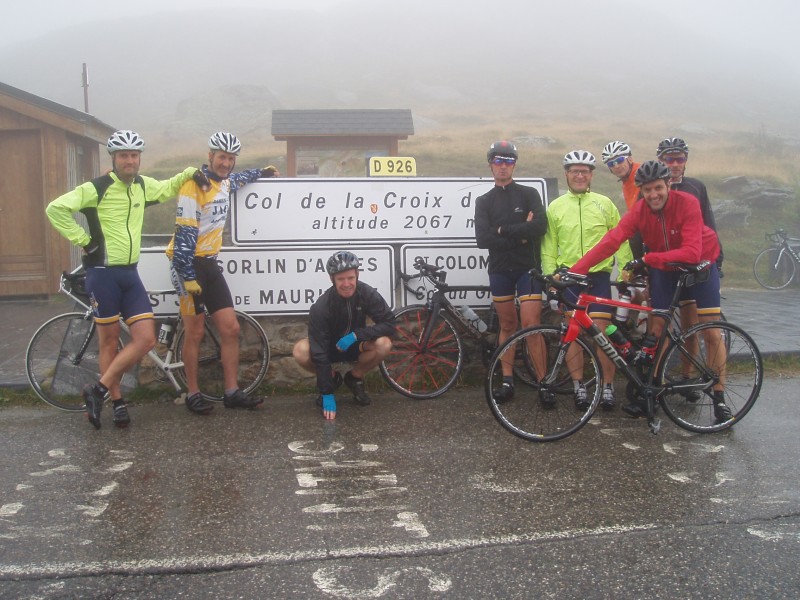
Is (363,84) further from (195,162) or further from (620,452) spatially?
(620,452)

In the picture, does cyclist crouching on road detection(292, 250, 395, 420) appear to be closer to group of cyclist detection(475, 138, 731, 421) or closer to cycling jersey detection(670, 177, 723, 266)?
group of cyclist detection(475, 138, 731, 421)

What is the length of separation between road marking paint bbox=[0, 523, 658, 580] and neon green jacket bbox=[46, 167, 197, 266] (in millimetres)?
2557

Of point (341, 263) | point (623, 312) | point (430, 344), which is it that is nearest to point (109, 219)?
point (341, 263)

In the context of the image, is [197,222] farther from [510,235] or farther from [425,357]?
[510,235]

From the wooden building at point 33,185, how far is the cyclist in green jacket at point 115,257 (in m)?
6.94

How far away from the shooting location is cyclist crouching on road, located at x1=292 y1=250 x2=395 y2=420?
18.6 feet

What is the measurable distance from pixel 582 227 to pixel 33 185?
375 inches

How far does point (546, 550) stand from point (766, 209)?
20.3 meters

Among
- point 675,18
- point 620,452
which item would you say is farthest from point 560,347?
point 675,18

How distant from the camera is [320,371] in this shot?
18.4 feet

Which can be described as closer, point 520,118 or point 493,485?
point 493,485

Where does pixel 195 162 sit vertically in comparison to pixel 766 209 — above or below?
above

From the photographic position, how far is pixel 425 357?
650 centimetres

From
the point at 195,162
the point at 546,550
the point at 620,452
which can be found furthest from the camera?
the point at 195,162
